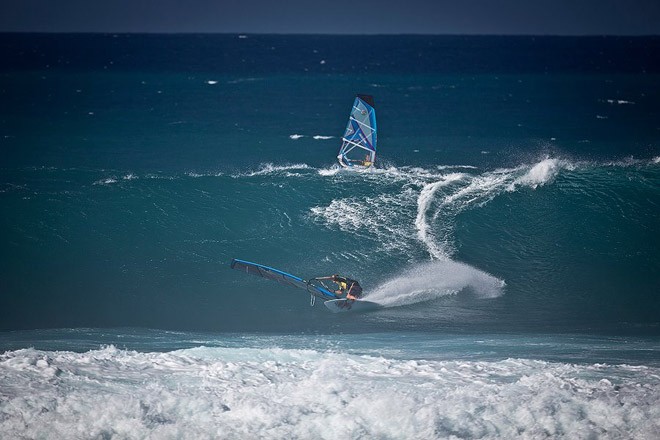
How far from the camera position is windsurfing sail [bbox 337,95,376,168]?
25.6 m

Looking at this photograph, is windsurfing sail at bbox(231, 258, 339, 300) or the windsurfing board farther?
windsurfing sail at bbox(231, 258, 339, 300)

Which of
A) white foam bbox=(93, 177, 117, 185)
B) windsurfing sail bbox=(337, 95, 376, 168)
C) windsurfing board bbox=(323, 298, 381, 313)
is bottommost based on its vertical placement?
windsurfing board bbox=(323, 298, 381, 313)

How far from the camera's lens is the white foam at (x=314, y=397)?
44.0 feet

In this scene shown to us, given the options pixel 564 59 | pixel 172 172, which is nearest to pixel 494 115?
pixel 172 172

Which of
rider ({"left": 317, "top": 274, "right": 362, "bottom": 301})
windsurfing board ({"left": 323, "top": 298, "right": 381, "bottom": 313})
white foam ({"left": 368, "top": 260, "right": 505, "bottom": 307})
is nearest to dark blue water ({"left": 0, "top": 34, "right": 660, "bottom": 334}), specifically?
white foam ({"left": 368, "top": 260, "right": 505, "bottom": 307})

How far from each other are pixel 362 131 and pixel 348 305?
379 inches

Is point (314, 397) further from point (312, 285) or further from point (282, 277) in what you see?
point (282, 277)

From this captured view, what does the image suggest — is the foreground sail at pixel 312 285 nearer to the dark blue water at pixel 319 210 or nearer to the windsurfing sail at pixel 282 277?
the windsurfing sail at pixel 282 277

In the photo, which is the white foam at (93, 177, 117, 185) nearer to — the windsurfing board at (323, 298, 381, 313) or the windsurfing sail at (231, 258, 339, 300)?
the windsurfing sail at (231, 258, 339, 300)

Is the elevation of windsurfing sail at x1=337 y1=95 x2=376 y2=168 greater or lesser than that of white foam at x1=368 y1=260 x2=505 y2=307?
greater

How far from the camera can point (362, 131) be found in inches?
1056

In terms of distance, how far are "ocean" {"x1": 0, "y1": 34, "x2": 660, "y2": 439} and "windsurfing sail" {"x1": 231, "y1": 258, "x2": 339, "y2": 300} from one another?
0.82ft

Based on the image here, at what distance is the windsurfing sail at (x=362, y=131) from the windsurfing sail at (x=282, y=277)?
287 inches

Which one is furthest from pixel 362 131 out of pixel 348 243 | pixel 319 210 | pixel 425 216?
pixel 348 243
